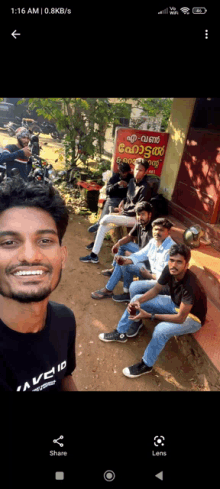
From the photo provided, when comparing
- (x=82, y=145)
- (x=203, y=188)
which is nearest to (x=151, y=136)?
(x=203, y=188)

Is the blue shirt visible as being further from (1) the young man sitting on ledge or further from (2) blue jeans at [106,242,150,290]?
(1) the young man sitting on ledge

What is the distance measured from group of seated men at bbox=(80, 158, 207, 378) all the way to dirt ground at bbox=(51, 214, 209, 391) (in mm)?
101

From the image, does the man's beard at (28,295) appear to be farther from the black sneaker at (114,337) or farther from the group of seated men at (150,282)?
the black sneaker at (114,337)

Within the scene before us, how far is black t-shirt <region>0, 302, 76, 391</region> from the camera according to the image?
1.05 m

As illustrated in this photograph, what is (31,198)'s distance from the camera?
1097 millimetres

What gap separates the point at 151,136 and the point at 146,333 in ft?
14.0

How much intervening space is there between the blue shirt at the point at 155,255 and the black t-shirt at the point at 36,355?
2161 millimetres

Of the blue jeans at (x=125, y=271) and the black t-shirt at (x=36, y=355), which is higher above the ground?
the black t-shirt at (x=36, y=355)

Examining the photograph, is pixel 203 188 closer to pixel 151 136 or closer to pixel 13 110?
pixel 151 136

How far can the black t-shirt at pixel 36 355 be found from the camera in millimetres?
1055

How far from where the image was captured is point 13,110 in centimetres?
1675
